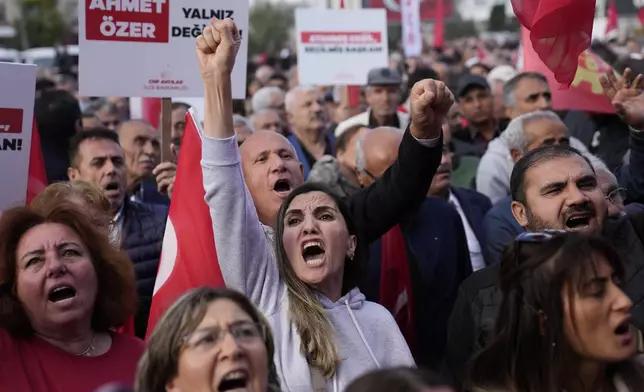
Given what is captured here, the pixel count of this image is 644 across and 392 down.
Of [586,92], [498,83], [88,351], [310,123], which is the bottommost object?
[88,351]

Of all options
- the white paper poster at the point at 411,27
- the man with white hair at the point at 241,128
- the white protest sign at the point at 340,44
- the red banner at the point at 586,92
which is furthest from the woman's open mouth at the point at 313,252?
the white paper poster at the point at 411,27

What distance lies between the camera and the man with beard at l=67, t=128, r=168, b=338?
18.0 ft

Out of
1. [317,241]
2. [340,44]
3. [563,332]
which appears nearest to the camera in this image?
[563,332]

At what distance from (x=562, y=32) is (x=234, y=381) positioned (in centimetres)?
267

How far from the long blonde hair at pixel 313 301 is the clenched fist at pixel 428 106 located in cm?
44

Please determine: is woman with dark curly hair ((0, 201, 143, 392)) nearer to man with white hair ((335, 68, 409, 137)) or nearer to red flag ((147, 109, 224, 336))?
red flag ((147, 109, 224, 336))

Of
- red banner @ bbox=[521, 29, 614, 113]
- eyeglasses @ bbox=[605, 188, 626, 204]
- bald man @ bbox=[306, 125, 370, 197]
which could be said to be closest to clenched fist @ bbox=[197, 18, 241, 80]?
eyeglasses @ bbox=[605, 188, 626, 204]

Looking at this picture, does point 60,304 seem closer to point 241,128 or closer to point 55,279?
point 55,279

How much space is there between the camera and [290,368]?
151 inches

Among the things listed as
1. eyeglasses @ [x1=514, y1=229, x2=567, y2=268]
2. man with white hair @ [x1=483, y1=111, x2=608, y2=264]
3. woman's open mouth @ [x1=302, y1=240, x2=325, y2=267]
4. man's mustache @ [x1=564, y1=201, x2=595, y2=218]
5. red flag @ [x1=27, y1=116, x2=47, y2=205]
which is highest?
man with white hair @ [x1=483, y1=111, x2=608, y2=264]

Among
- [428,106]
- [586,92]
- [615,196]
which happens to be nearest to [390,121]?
[586,92]

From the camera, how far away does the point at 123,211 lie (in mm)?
5844

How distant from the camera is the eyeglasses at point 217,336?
305 centimetres

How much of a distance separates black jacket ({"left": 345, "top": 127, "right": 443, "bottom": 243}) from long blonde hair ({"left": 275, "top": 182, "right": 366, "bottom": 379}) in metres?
0.39
